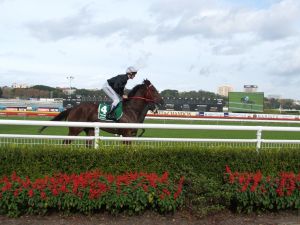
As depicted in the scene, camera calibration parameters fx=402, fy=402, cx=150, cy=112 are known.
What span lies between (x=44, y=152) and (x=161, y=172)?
4.79 ft

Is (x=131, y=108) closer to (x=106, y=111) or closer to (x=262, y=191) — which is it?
(x=106, y=111)

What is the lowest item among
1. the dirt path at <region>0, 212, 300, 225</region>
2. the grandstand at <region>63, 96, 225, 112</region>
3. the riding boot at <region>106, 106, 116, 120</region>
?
the dirt path at <region>0, 212, 300, 225</region>

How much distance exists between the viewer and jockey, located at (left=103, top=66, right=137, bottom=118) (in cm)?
798

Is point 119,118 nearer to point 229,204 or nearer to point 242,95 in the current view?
point 229,204

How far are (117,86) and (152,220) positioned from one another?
4004 mm

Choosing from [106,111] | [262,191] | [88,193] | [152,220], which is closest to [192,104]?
[106,111]

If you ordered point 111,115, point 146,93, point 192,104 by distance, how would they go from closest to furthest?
1. point 111,115
2. point 146,93
3. point 192,104

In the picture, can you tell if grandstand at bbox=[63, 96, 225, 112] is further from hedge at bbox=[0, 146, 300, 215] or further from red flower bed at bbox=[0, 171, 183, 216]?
red flower bed at bbox=[0, 171, 183, 216]

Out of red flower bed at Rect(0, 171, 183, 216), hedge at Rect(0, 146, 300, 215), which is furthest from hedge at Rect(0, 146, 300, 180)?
red flower bed at Rect(0, 171, 183, 216)

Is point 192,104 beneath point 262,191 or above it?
above

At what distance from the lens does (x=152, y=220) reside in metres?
4.54

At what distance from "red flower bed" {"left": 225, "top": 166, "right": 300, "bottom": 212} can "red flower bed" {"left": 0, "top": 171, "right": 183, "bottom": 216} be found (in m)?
0.72

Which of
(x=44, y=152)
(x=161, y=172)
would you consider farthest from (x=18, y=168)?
(x=161, y=172)

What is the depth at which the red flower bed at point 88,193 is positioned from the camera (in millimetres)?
4344
